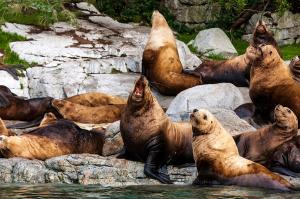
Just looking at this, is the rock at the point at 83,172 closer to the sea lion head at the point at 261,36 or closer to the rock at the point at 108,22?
the sea lion head at the point at 261,36

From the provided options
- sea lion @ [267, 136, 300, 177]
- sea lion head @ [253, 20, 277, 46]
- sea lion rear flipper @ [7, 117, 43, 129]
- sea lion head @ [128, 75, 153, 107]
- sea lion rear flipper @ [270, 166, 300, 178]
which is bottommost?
sea lion rear flipper @ [7, 117, 43, 129]

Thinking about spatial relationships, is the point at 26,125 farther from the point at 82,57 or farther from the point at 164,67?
the point at 82,57

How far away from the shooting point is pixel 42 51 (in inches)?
770

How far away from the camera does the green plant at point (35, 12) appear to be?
20250mm

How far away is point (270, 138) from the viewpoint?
12055 millimetres

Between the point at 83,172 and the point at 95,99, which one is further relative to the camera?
the point at 95,99

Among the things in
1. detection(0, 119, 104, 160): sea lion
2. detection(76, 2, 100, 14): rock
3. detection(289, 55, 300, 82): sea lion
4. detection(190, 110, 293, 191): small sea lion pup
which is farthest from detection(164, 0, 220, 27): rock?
detection(190, 110, 293, 191): small sea lion pup

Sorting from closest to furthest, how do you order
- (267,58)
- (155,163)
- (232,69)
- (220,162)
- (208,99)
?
1. (220,162)
2. (155,163)
3. (267,58)
4. (208,99)
5. (232,69)

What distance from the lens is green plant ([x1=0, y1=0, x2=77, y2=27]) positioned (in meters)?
20.2

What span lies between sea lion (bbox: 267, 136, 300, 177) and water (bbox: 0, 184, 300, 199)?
1549mm

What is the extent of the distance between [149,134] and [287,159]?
1.98m

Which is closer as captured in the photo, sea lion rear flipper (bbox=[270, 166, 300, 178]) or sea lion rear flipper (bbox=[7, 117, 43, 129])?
sea lion rear flipper (bbox=[270, 166, 300, 178])

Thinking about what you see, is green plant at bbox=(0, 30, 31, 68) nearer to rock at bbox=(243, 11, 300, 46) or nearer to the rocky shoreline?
the rocky shoreline

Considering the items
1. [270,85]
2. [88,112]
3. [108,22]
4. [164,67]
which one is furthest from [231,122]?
[108,22]
